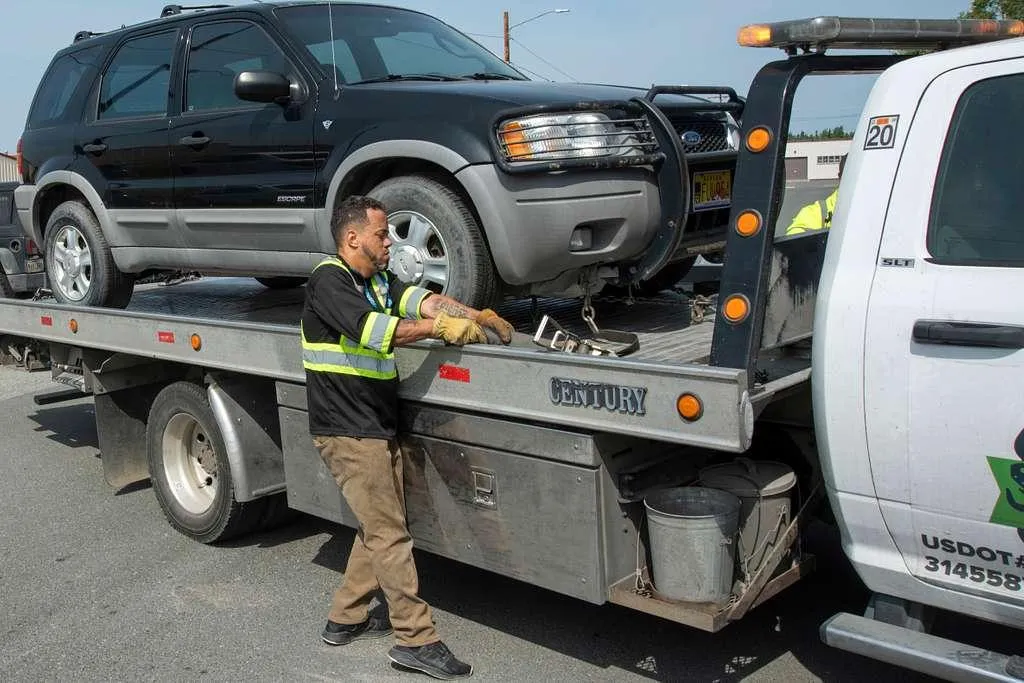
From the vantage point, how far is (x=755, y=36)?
10.5 ft

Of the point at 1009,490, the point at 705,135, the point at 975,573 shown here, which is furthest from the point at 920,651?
the point at 705,135

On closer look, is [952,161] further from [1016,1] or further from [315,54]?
[1016,1]

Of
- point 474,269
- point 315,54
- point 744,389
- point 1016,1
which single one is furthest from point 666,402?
point 1016,1

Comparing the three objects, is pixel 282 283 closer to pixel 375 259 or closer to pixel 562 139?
pixel 375 259

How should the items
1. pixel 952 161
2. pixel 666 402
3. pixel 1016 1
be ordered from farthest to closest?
1. pixel 1016 1
2. pixel 666 402
3. pixel 952 161

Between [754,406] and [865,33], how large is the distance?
1.20 metres

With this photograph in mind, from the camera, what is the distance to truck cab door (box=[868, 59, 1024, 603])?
2.79 metres

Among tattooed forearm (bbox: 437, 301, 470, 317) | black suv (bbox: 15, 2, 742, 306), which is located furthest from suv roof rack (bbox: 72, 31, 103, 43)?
tattooed forearm (bbox: 437, 301, 470, 317)

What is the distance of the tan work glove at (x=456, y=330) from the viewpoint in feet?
12.3

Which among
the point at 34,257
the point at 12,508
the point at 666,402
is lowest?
the point at 12,508

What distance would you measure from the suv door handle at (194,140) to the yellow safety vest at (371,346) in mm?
1766

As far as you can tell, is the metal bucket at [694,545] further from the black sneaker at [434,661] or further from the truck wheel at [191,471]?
the truck wheel at [191,471]

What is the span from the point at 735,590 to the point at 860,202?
53.2 inches

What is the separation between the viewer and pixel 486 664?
412cm
